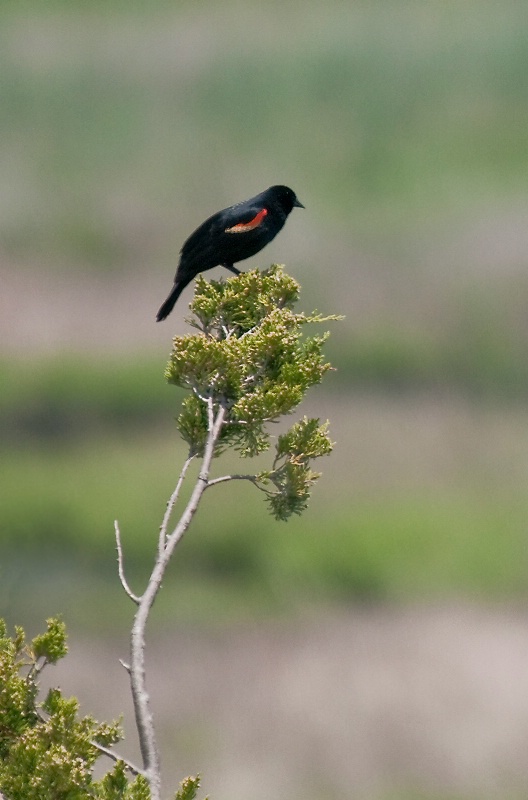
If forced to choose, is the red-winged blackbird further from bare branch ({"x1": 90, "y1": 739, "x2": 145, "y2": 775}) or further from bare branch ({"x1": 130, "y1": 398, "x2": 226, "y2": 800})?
bare branch ({"x1": 90, "y1": 739, "x2": 145, "y2": 775})

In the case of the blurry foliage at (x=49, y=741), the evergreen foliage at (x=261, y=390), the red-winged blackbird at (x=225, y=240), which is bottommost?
the blurry foliage at (x=49, y=741)

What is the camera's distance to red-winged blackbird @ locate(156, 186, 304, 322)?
26.7 ft

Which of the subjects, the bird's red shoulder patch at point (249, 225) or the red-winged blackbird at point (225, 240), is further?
the bird's red shoulder patch at point (249, 225)

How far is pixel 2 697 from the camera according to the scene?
4125mm

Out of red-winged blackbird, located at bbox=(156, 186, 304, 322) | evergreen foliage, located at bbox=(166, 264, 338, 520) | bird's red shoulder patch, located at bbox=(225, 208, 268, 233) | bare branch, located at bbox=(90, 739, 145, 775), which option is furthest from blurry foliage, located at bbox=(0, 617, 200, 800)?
bird's red shoulder patch, located at bbox=(225, 208, 268, 233)

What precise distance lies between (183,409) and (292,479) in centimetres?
50

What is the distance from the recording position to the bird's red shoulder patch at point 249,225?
8.25 meters

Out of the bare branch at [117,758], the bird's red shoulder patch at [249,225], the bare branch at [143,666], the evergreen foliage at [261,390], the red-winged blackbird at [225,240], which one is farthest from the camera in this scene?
the bird's red shoulder patch at [249,225]

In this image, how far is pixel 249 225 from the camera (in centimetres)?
834

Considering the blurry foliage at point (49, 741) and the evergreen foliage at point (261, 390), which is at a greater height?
the evergreen foliage at point (261, 390)

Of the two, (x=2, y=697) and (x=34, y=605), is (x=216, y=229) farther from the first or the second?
(x=34, y=605)

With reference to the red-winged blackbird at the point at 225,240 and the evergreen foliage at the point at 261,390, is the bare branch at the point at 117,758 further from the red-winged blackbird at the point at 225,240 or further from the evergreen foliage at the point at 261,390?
the red-winged blackbird at the point at 225,240

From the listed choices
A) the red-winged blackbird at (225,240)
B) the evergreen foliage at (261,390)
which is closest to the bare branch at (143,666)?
the evergreen foliage at (261,390)

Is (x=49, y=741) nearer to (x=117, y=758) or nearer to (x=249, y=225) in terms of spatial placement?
(x=117, y=758)
